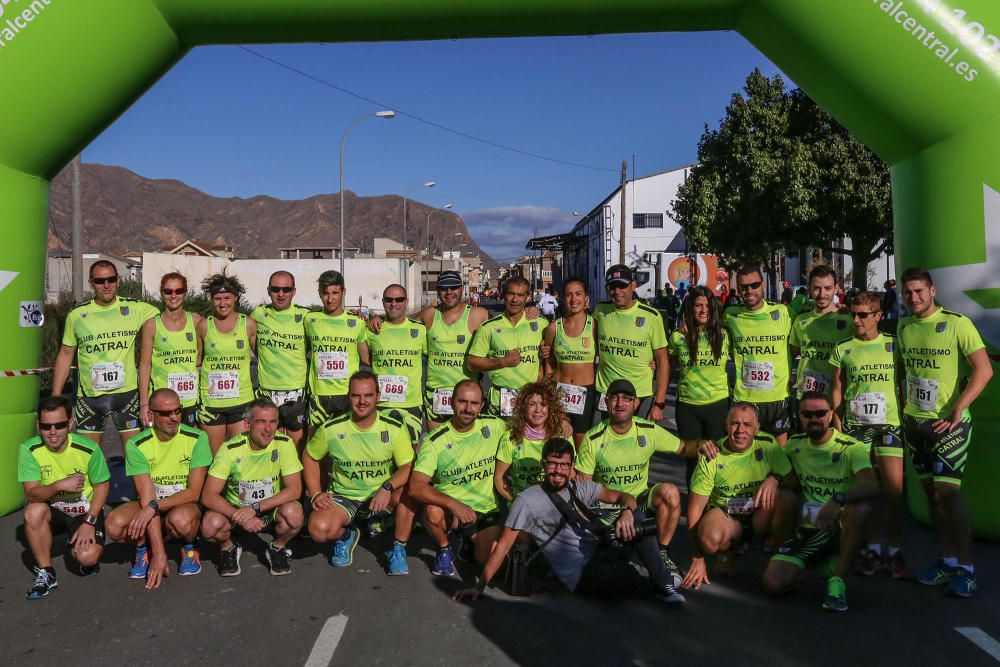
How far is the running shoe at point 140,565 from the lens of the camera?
5.34m

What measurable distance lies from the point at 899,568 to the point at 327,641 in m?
3.47

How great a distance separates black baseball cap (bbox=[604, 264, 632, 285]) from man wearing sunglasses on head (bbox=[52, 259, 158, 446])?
3.74 metres

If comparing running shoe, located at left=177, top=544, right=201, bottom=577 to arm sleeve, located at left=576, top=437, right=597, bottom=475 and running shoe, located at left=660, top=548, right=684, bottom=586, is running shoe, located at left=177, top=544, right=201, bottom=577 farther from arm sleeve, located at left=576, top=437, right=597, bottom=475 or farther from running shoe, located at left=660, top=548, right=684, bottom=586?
running shoe, located at left=660, top=548, right=684, bottom=586

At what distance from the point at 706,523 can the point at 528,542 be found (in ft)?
3.59

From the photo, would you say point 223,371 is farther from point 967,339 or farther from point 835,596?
point 967,339

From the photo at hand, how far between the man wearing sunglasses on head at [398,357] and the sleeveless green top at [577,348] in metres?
1.08

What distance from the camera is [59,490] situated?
17.3ft

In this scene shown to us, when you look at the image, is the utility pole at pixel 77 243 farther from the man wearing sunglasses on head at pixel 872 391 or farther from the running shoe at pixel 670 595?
the man wearing sunglasses on head at pixel 872 391

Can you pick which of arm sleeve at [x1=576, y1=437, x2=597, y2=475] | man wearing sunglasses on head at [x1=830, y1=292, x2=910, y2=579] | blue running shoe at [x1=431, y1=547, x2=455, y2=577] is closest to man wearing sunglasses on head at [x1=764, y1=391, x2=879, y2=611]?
man wearing sunglasses on head at [x1=830, y1=292, x2=910, y2=579]

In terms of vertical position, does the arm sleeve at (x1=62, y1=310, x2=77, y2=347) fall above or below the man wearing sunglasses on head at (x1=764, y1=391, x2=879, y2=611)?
above

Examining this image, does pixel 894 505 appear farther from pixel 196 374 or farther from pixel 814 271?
pixel 196 374

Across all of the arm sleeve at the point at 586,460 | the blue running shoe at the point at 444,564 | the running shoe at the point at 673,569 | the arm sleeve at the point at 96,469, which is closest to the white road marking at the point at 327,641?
the blue running shoe at the point at 444,564

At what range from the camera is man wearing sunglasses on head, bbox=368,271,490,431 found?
21.5ft

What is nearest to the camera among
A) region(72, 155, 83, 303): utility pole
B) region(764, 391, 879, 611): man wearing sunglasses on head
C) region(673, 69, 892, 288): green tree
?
region(764, 391, 879, 611): man wearing sunglasses on head
